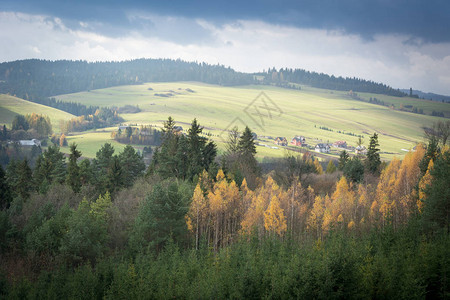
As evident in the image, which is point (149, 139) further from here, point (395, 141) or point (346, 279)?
point (346, 279)

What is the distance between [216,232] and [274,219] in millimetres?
6908

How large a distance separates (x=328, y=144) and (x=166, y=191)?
136 meters

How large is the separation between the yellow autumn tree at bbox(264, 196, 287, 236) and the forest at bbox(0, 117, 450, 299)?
0.17 metres

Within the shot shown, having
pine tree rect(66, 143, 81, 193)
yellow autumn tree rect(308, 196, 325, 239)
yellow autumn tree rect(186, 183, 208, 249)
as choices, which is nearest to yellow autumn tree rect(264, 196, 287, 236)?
yellow autumn tree rect(308, 196, 325, 239)

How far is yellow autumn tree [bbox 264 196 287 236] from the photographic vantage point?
42625 mm

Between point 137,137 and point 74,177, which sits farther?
point 137,137

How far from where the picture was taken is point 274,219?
4325cm

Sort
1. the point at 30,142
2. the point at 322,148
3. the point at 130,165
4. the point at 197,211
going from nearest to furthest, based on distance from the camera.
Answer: the point at 197,211 < the point at 130,165 < the point at 322,148 < the point at 30,142

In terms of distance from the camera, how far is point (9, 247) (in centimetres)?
3750

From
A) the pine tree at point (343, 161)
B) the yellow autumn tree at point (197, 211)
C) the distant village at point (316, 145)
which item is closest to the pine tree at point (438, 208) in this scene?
the yellow autumn tree at point (197, 211)

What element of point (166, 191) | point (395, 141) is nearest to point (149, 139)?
point (395, 141)

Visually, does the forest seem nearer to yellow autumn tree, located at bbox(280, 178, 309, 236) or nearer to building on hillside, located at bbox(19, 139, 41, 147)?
yellow autumn tree, located at bbox(280, 178, 309, 236)

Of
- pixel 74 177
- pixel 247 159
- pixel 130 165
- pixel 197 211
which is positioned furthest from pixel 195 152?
pixel 74 177

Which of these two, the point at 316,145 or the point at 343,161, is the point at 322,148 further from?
the point at 343,161
